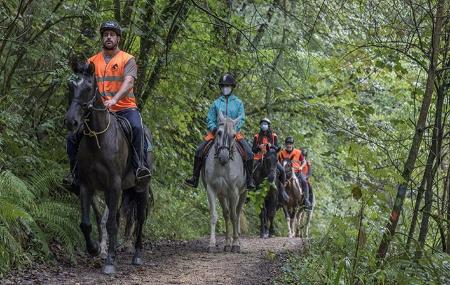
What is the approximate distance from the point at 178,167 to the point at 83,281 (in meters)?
9.30

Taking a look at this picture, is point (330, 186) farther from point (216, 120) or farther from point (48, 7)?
point (48, 7)

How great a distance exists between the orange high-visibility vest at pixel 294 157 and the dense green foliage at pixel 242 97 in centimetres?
253

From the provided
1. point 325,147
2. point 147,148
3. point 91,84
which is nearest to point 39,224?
point 147,148

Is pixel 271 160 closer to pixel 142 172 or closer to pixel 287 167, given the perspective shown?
pixel 287 167

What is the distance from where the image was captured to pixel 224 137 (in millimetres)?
13305

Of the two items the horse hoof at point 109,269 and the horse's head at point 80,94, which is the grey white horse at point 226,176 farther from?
the horse's head at point 80,94

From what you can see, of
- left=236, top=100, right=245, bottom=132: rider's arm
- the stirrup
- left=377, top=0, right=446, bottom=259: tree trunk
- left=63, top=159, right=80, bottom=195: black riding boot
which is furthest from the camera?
left=236, top=100, right=245, bottom=132: rider's arm

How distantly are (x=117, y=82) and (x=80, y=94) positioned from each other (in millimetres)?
1346

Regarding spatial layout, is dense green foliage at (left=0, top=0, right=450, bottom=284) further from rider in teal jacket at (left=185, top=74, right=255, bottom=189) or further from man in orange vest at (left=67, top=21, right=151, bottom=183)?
man in orange vest at (left=67, top=21, right=151, bottom=183)

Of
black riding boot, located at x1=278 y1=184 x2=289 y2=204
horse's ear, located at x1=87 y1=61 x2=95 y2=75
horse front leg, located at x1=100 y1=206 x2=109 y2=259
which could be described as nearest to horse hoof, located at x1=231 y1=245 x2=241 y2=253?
horse front leg, located at x1=100 y1=206 x2=109 y2=259

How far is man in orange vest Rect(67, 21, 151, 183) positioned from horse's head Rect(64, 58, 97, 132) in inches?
27.0

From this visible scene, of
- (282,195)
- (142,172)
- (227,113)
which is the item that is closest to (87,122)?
(142,172)

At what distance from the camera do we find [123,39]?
44.5 ft

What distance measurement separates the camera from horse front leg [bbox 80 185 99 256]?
30.5ft
